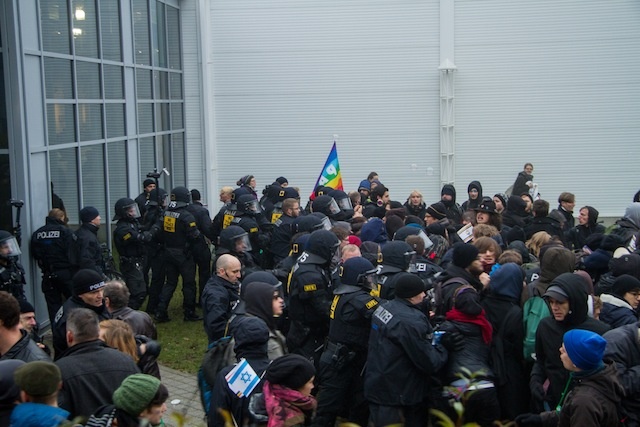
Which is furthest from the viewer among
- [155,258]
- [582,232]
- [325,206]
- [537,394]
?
[155,258]

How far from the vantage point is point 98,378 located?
5480 mm

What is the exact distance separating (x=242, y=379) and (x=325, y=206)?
266 inches

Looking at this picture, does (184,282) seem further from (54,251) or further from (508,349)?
(508,349)

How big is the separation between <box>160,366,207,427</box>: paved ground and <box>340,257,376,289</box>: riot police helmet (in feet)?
7.80

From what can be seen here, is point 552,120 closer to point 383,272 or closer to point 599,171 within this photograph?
point 599,171

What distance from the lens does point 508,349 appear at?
22.8 ft

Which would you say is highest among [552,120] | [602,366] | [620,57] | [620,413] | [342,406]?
[620,57]

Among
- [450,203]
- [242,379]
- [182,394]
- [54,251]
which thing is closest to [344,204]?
[450,203]

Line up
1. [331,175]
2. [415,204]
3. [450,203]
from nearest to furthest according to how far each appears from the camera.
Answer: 1. [415,204]
2. [450,203]
3. [331,175]

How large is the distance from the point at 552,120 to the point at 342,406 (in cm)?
1446

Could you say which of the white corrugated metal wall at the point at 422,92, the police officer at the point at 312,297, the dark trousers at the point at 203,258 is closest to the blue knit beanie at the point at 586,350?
the police officer at the point at 312,297

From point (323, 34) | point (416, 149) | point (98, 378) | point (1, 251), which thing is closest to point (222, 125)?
point (323, 34)

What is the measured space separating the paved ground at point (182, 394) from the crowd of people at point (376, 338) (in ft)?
4.26

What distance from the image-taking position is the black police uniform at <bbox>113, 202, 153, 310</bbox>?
490 inches
